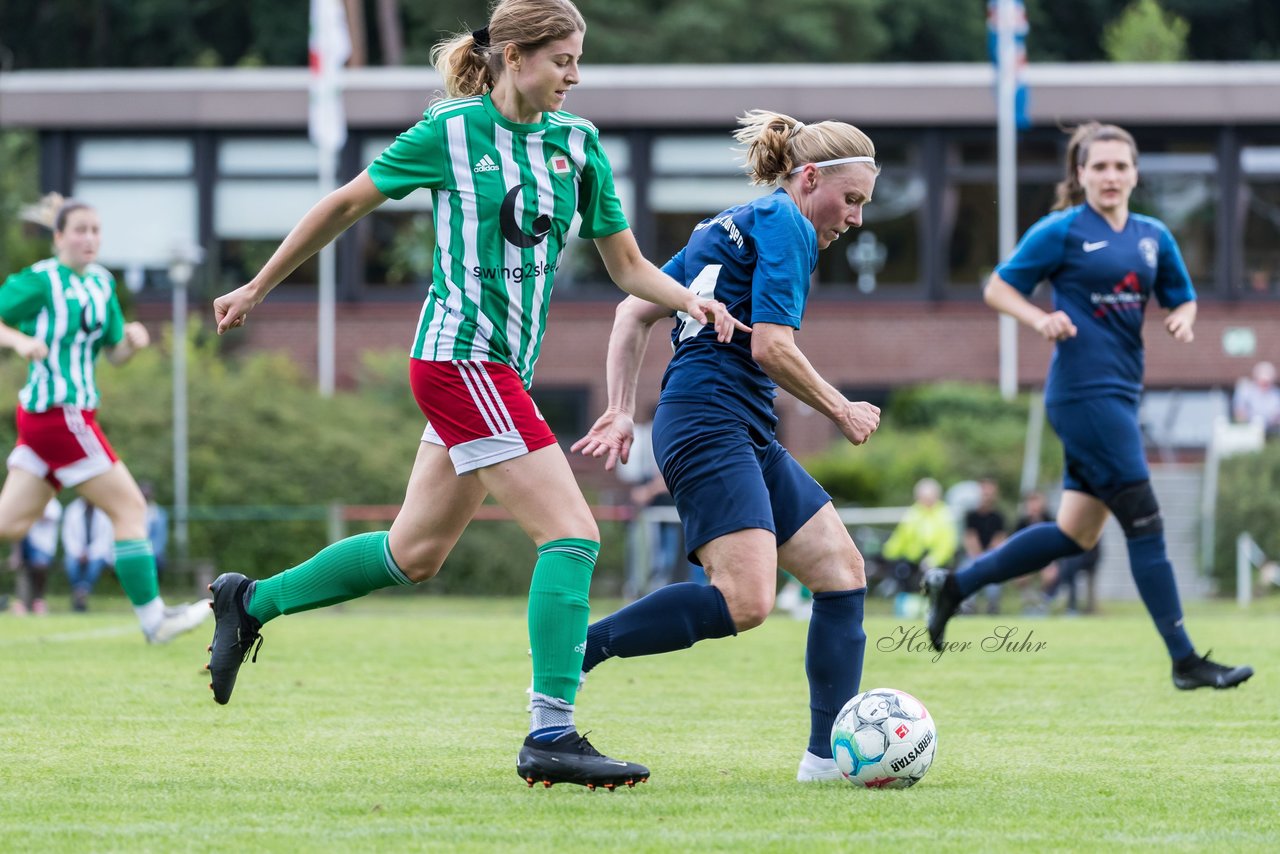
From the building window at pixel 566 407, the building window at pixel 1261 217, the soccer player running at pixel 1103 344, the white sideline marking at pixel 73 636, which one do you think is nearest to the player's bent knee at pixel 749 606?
the soccer player running at pixel 1103 344

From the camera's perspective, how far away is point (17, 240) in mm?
26562

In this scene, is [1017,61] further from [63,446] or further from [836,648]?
[836,648]

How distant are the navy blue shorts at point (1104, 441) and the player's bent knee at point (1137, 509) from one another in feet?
0.10

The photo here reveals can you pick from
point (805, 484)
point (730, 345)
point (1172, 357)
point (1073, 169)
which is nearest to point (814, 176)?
point (730, 345)

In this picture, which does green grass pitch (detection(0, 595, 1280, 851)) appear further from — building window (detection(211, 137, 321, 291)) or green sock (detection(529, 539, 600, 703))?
building window (detection(211, 137, 321, 291))

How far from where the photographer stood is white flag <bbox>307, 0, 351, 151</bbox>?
2589 cm

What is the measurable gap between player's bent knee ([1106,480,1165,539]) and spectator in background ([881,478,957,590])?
33.7ft

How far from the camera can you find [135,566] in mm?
9305

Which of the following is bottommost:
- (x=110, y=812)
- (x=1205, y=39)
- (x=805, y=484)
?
(x=110, y=812)

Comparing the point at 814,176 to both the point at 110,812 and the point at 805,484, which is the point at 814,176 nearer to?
the point at 805,484

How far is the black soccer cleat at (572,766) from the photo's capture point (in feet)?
15.9

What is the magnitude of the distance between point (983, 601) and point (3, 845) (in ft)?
49.5

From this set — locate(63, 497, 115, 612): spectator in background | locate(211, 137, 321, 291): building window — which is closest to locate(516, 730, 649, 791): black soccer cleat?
locate(63, 497, 115, 612): spectator in background

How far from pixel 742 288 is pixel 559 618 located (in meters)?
1.14
